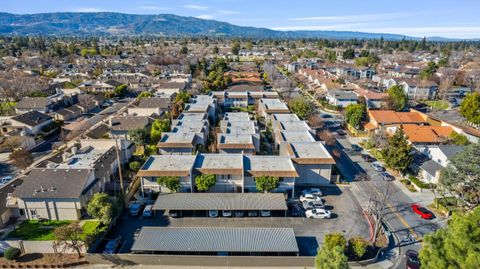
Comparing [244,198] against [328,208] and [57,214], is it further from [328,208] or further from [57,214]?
[57,214]

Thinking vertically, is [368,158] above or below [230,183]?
below

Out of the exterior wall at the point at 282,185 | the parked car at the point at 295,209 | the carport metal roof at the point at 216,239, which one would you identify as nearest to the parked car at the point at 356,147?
the exterior wall at the point at 282,185

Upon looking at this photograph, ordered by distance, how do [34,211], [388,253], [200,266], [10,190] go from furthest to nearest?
[10,190] → [34,211] → [388,253] → [200,266]

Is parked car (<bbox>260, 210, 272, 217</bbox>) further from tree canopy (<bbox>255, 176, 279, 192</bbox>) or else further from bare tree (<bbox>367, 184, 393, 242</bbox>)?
bare tree (<bbox>367, 184, 393, 242</bbox>)

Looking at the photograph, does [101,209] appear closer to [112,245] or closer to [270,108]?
[112,245]

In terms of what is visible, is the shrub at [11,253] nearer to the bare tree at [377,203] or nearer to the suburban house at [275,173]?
the suburban house at [275,173]

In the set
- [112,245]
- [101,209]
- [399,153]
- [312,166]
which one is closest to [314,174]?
[312,166]

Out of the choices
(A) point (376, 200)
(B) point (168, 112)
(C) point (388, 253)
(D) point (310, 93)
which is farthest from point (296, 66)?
(C) point (388, 253)
